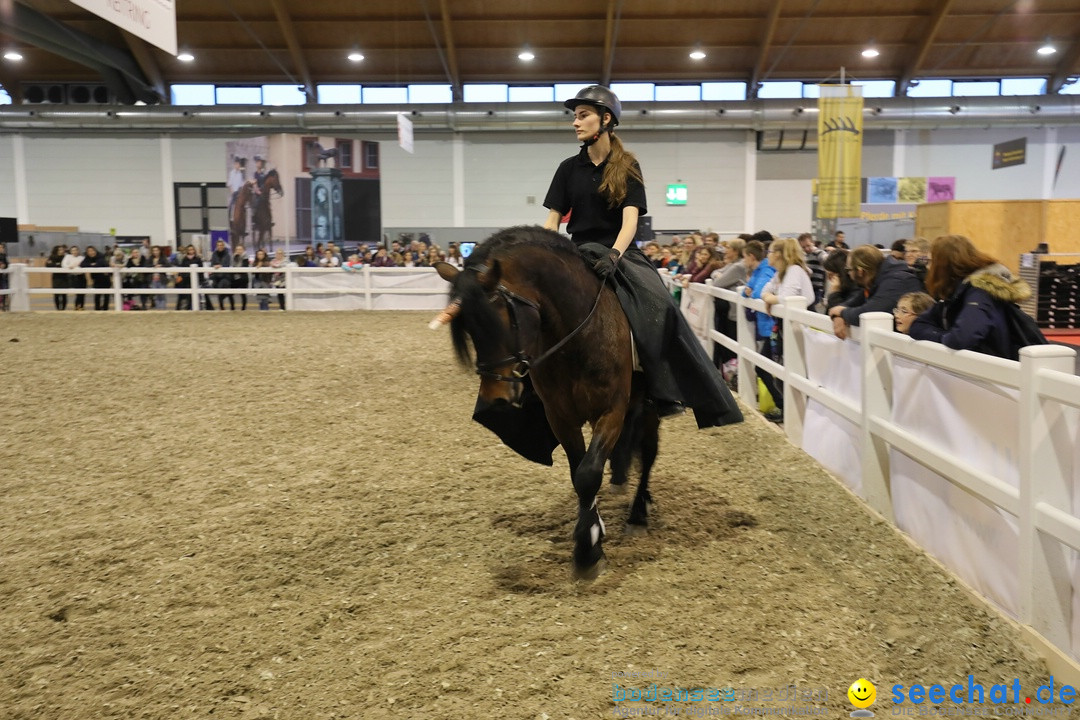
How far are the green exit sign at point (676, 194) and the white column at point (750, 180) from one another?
2185 millimetres

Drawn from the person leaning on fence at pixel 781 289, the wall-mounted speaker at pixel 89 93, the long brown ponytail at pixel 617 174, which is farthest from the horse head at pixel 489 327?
the wall-mounted speaker at pixel 89 93

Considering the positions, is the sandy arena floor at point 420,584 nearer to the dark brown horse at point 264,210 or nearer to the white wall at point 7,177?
the dark brown horse at point 264,210

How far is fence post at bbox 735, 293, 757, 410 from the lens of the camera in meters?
8.45

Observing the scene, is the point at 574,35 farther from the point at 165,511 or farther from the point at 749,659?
the point at 749,659

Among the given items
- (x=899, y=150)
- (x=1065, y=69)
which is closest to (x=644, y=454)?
(x=899, y=150)

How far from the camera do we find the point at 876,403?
187 inches

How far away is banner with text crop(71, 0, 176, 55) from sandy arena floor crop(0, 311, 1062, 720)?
11.2 ft

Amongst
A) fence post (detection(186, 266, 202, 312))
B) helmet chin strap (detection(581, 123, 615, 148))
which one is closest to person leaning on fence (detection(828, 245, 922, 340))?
helmet chin strap (detection(581, 123, 615, 148))

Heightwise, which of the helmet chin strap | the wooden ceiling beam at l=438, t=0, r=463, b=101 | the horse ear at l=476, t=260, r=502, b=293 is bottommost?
the horse ear at l=476, t=260, r=502, b=293

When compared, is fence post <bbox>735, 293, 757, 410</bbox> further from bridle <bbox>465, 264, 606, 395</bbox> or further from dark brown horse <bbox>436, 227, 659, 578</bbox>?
bridle <bbox>465, 264, 606, 395</bbox>

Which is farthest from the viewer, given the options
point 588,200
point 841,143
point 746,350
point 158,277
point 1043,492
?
point 158,277

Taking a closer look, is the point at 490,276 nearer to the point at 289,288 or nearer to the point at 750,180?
the point at 289,288

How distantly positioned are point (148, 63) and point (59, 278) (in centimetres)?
948

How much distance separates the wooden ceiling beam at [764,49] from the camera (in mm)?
23297
